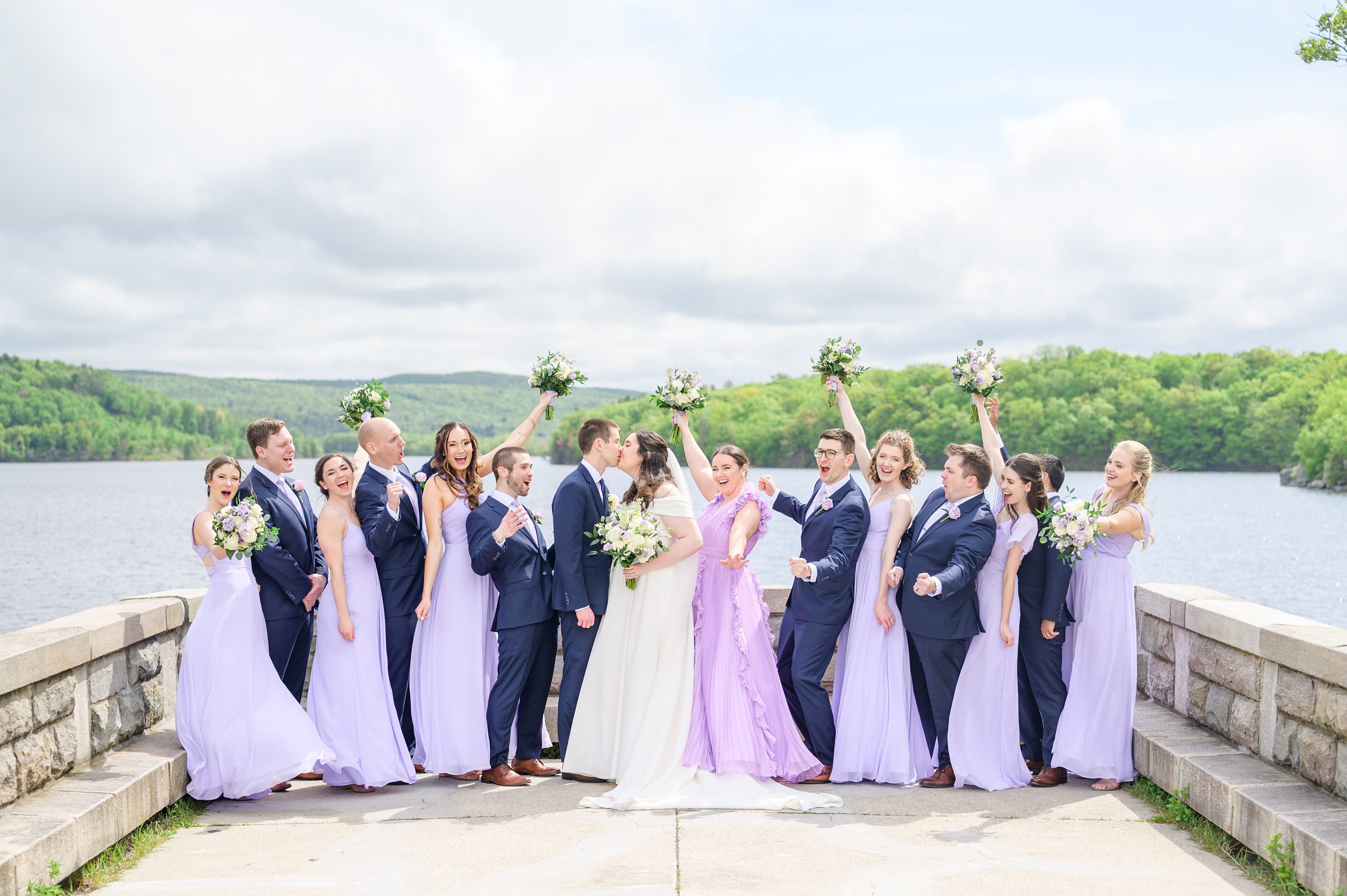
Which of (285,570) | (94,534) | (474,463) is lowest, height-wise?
(94,534)

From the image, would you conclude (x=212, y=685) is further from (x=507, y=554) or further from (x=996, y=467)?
(x=996, y=467)

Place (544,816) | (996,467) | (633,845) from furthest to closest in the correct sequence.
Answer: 1. (996,467)
2. (544,816)
3. (633,845)

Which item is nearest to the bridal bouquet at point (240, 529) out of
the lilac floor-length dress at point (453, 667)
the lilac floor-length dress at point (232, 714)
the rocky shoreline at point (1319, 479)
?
the lilac floor-length dress at point (232, 714)

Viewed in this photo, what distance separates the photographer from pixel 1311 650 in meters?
4.65

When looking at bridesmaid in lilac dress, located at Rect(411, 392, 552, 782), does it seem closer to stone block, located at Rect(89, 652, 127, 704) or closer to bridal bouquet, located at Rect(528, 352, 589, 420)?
bridal bouquet, located at Rect(528, 352, 589, 420)

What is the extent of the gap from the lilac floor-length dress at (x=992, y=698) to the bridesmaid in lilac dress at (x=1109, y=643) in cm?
27

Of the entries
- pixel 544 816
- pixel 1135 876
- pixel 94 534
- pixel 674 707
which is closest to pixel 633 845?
pixel 544 816

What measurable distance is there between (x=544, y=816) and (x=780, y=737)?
1404 millimetres

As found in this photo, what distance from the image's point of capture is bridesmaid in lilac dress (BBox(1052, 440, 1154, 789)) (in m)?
5.74

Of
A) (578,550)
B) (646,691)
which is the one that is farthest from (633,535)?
(646,691)

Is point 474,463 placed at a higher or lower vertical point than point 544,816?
higher

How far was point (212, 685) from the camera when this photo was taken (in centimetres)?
535

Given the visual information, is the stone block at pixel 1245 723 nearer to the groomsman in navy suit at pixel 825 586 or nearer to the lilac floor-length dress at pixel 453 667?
the groomsman in navy suit at pixel 825 586

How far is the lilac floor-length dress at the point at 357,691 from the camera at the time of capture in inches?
224
